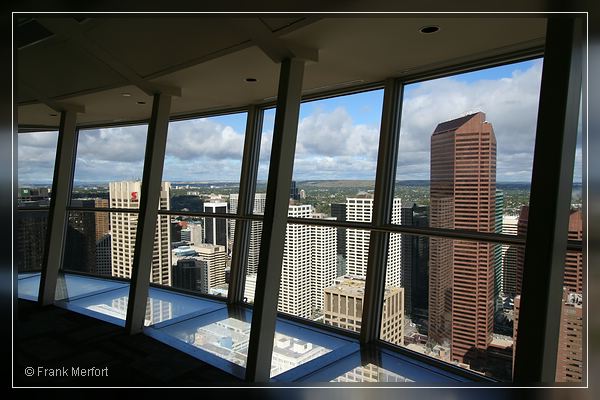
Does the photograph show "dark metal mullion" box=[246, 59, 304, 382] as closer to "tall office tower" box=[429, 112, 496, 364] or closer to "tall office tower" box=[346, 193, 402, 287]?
"tall office tower" box=[346, 193, 402, 287]

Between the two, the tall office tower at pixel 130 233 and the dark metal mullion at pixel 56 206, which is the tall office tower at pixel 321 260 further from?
the dark metal mullion at pixel 56 206

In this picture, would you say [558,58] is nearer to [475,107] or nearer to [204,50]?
[475,107]

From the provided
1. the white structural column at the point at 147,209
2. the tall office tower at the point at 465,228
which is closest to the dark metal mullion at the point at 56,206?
the white structural column at the point at 147,209

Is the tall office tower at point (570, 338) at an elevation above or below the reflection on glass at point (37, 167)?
below

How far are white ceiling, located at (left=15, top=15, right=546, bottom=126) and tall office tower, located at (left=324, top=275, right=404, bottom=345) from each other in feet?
8.82

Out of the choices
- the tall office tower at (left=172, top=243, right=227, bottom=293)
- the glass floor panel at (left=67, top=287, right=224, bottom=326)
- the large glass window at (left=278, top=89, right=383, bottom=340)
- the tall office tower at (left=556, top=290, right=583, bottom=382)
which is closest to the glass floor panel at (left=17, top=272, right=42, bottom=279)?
the glass floor panel at (left=67, top=287, right=224, bottom=326)

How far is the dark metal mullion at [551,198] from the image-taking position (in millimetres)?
2393

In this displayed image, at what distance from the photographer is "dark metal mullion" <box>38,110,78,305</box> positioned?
6832mm

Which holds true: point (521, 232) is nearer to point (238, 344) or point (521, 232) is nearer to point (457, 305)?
point (457, 305)

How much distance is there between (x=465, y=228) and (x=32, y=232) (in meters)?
8.67

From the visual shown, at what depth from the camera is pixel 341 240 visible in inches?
199

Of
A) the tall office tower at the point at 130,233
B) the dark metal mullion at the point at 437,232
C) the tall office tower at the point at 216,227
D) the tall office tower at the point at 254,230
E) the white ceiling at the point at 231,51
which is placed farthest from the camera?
the tall office tower at the point at 130,233

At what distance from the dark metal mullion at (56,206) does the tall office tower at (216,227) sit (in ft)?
9.33

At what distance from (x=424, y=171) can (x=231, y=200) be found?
11.0 ft
